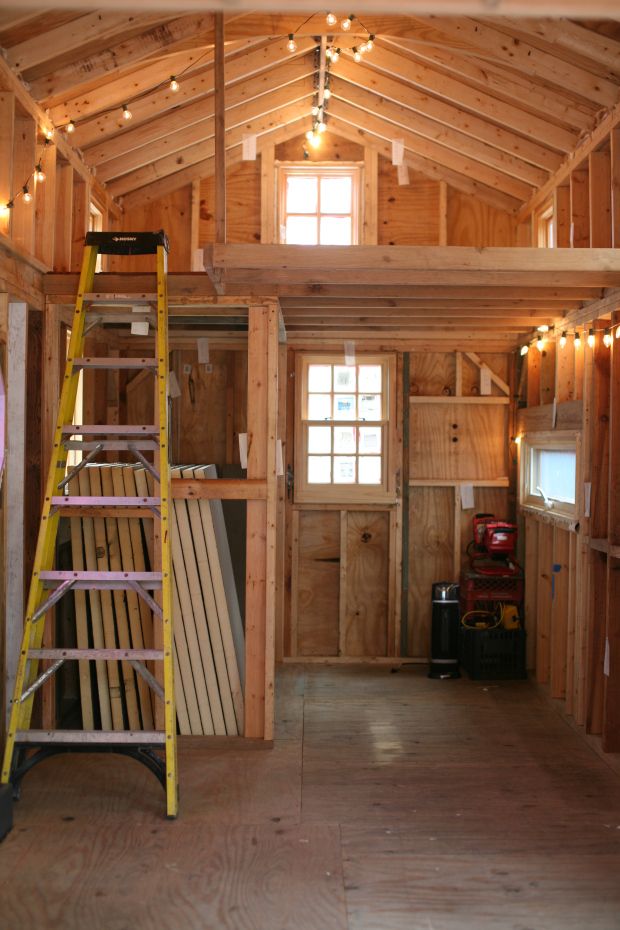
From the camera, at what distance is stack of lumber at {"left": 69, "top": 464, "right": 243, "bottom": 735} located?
5266mm

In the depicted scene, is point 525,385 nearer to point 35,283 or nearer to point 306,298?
point 306,298

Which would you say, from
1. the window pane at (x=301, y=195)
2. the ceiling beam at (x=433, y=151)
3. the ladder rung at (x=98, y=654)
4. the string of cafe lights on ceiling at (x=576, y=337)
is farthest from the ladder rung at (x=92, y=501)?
the ceiling beam at (x=433, y=151)

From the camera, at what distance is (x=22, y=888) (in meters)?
3.54

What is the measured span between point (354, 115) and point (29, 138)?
10.7 feet

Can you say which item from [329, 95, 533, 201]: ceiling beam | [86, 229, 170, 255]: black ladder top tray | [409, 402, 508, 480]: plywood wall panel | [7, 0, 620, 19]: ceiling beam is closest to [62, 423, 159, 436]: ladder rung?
[86, 229, 170, 255]: black ladder top tray

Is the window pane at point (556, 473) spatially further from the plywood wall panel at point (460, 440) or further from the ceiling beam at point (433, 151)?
the ceiling beam at point (433, 151)

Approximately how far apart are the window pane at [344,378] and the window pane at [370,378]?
7cm

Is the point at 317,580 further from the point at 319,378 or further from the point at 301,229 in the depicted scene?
the point at 301,229

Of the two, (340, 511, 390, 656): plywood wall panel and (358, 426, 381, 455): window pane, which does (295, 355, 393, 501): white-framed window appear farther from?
(340, 511, 390, 656): plywood wall panel

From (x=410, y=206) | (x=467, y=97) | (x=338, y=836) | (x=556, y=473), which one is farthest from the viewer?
(x=410, y=206)

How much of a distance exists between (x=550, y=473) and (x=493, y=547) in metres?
0.81

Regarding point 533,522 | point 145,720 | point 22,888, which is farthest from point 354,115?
point 22,888

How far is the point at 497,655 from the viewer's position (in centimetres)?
692

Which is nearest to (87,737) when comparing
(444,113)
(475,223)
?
(444,113)
